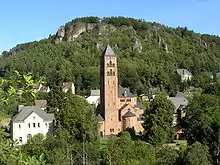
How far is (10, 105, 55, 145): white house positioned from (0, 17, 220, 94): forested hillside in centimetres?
3155

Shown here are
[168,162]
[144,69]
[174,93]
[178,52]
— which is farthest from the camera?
[178,52]

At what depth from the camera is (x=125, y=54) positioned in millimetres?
112188

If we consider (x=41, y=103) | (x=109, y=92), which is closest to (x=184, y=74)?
(x=41, y=103)

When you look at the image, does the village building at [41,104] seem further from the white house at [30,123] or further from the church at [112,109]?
the white house at [30,123]

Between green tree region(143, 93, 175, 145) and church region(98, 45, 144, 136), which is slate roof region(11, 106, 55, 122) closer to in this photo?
church region(98, 45, 144, 136)

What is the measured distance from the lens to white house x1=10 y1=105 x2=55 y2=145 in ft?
142

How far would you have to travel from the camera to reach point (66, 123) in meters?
39.6

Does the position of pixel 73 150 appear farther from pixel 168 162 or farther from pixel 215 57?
pixel 215 57

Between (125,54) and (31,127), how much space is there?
231 feet

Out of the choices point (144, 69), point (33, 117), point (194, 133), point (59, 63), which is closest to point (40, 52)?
point (59, 63)

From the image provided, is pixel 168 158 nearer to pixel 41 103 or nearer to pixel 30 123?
pixel 30 123

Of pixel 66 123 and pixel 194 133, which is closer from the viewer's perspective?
pixel 194 133

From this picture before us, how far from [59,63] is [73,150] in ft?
232

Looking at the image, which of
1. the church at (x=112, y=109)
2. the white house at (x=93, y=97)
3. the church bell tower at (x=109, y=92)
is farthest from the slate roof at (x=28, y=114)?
the white house at (x=93, y=97)
